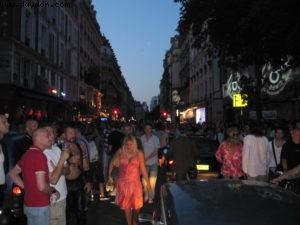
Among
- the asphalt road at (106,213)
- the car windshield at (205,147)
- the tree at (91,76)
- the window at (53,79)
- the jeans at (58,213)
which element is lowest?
the asphalt road at (106,213)

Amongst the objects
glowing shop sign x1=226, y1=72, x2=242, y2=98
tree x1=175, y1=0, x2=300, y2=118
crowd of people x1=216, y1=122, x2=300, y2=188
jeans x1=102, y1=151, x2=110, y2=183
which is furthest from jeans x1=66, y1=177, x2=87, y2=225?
glowing shop sign x1=226, y1=72, x2=242, y2=98

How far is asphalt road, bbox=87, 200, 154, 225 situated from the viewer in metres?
9.68

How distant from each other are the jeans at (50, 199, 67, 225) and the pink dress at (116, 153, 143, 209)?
1.85m

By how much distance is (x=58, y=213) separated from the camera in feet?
20.3

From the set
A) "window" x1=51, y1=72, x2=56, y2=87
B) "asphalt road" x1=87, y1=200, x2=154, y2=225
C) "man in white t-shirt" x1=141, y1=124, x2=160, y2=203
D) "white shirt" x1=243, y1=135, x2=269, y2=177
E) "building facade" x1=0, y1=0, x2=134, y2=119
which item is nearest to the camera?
"asphalt road" x1=87, y1=200, x2=154, y2=225

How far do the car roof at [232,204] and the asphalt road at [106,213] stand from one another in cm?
511

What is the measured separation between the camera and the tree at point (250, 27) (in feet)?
46.9

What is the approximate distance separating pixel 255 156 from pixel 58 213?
507 cm

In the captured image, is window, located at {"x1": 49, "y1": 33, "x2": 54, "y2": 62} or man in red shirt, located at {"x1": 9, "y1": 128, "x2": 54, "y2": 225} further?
window, located at {"x1": 49, "y1": 33, "x2": 54, "y2": 62}

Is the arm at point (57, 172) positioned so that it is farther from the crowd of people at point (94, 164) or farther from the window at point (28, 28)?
the window at point (28, 28)

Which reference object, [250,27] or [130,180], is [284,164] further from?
[250,27]

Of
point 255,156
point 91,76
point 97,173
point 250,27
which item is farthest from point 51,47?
point 255,156

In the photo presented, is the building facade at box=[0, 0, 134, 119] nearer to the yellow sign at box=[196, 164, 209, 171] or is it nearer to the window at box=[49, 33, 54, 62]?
the window at box=[49, 33, 54, 62]

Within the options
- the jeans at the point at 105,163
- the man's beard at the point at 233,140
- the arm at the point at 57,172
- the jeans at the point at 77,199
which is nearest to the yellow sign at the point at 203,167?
the man's beard at the point at 233,140
